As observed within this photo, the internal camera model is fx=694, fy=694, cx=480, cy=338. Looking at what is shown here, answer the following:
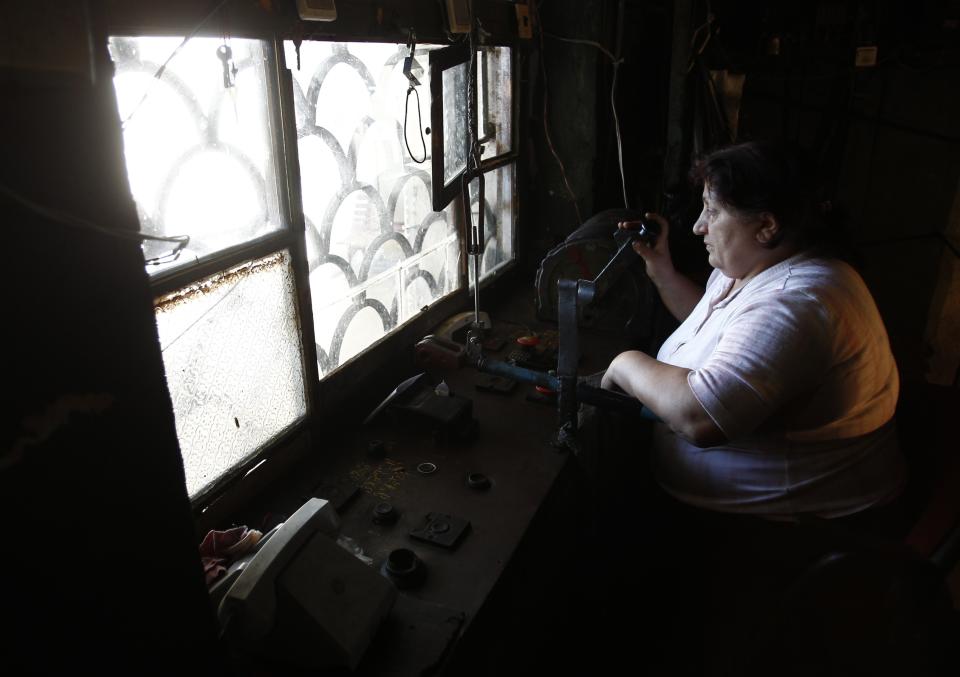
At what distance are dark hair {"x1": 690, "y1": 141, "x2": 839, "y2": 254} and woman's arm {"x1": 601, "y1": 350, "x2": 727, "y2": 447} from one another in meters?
0.38

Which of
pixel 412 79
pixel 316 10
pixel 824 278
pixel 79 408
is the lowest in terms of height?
pixel 824 278

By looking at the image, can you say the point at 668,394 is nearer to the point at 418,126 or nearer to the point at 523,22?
the point at 418,126

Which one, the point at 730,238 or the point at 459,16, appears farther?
the point at 459,16

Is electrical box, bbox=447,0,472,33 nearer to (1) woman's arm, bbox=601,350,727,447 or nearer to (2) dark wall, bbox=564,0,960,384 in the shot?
(2) dark wall, bbox=564,0,960,384

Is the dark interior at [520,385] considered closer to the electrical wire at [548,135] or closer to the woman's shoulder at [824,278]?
the electrical wire at [548,135]

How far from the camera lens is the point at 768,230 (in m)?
1.52

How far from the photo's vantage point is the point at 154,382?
27.6 inches

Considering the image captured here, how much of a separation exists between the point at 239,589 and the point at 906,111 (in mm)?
4204

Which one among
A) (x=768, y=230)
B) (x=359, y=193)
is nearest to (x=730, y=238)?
(x=768, y=230)

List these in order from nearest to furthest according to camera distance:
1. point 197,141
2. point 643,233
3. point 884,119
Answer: point 197,141 → point 643,233 → point 884,119

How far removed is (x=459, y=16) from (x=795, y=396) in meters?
1.31

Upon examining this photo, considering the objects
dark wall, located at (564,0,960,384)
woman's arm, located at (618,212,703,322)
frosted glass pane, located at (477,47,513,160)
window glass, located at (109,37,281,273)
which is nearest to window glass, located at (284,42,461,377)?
window glass, located at (109,37,281,273)

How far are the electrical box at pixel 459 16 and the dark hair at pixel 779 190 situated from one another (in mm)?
813

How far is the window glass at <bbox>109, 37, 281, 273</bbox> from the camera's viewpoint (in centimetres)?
112
